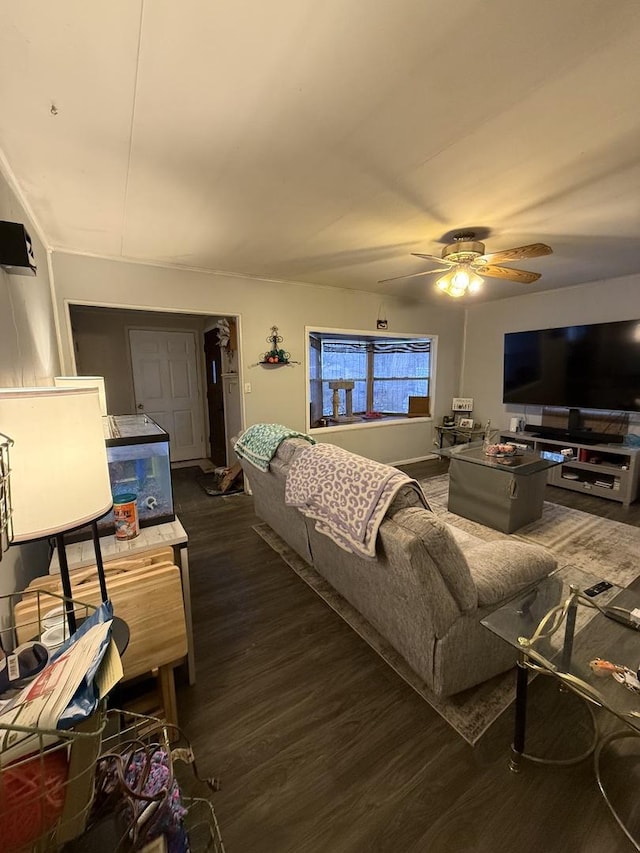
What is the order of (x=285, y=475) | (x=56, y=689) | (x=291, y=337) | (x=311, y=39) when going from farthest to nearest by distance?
(x=291, y=337)
(x=285, y=475)
(x=311, y=39)
(x=56, y=689)

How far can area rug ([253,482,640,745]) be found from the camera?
1.58 metres

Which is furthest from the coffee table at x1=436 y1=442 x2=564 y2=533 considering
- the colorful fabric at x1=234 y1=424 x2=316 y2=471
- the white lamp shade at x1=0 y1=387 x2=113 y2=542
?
the white lamp shade at x1=0 y1=387 x2=113 y2=542

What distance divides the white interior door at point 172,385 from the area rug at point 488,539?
288 cm

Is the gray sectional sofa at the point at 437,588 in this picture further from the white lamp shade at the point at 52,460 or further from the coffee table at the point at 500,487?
the coffee table at the point at 500,487

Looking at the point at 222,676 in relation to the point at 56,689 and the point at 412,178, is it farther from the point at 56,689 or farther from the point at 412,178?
the point at 412,178

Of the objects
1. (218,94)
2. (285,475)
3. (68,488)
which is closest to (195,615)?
(285,475)

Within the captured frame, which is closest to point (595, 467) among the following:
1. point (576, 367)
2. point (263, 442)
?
point (576, 367)

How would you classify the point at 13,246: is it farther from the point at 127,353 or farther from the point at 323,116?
the point at 127,353

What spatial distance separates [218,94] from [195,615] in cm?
264

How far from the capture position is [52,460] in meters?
0.85

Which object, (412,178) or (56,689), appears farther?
(412,178)

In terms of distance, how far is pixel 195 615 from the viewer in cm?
221

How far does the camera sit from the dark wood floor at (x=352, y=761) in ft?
3.83

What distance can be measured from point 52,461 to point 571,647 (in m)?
1.91
